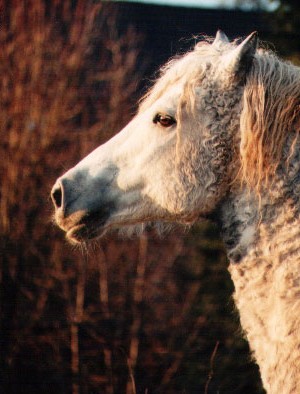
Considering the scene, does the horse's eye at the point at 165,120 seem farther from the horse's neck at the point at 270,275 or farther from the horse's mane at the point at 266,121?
the horse's neck at the point at 270,275

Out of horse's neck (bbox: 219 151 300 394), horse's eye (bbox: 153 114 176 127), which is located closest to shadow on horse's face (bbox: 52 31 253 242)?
horse's eye (bbox: 153 114 176 127)

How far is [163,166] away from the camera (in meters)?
3.10

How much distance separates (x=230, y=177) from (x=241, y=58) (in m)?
0.49

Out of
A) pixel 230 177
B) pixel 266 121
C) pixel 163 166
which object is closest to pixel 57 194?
pixel 163 166

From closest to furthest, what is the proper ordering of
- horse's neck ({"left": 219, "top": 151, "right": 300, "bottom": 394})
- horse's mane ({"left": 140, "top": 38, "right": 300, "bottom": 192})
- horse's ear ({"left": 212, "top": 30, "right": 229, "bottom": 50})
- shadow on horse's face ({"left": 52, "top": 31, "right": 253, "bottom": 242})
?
horse's neck ({"left": 219, "top": 151, "right": 300, "bottom": 394}) → horse's mane ({"left": 140, "top": 38, "right": 300, "bottom": 192}) → shadow on horse's face ({"left": 52, "top": 31, "right": 253, "bottom": 242}) → horse's ear ({"left": 212, "top": 30, "right": 229, "bottom": 50})

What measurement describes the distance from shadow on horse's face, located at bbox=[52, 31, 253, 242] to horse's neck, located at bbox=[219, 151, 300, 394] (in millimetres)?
177

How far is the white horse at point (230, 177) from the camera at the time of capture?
2.84 m

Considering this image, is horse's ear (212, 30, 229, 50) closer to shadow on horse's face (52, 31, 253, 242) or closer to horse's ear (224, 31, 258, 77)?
shadow on horse's face (52, 31, 253, 242)

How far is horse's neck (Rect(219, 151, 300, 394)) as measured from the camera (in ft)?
9.05

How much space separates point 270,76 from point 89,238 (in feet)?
3.45

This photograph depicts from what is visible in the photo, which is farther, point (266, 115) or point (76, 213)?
point (76, 213)

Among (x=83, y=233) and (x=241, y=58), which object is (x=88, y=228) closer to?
(x=83, y=233)

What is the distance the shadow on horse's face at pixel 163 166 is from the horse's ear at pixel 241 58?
19 mm

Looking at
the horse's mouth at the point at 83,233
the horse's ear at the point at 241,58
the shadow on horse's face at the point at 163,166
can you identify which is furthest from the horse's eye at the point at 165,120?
the horse's mouth at the point at 83,233
